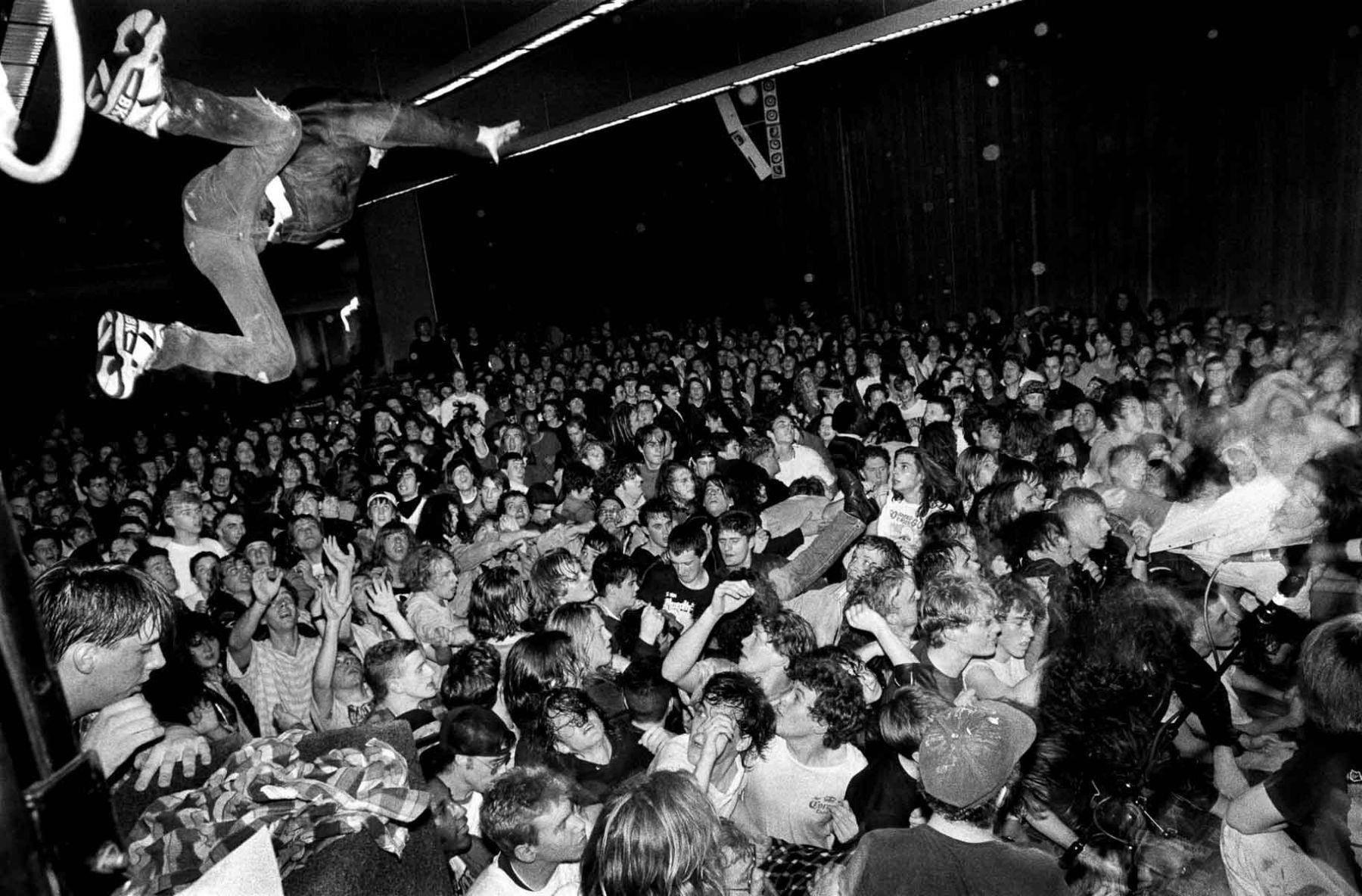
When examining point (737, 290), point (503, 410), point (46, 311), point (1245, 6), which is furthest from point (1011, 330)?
point (46, 311)

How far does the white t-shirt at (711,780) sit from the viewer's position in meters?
2.61

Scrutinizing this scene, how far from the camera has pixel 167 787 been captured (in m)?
1.92

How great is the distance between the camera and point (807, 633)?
3053 mm

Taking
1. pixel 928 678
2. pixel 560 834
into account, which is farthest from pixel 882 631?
pixel 560 834

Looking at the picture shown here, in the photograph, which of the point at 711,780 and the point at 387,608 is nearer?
the point at 711,780

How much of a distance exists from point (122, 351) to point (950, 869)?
267 centimetres

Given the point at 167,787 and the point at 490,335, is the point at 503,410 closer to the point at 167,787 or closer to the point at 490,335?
the point at 167,787


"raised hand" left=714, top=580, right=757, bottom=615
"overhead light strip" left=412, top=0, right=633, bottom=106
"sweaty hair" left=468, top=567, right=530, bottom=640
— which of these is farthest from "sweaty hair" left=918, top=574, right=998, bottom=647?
"overhead light strip" left=412, top=0, right=633, bottom=106

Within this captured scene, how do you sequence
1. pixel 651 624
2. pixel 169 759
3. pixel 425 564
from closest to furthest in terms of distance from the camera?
pixel 169 759 → pixel 651 624 → pixel 425 564

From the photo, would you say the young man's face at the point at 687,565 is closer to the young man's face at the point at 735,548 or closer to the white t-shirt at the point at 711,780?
the young man's face at the point at 735,548

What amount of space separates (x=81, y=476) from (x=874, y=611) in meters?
6.90

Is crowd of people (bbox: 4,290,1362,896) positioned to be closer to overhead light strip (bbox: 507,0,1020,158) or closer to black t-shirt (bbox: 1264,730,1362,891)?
black t-shirt (bbox: 1264,730,1362,891)

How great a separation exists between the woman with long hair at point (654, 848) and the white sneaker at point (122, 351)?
76.7 inches

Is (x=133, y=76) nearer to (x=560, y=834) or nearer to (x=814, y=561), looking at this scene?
(x=560, y=834)
